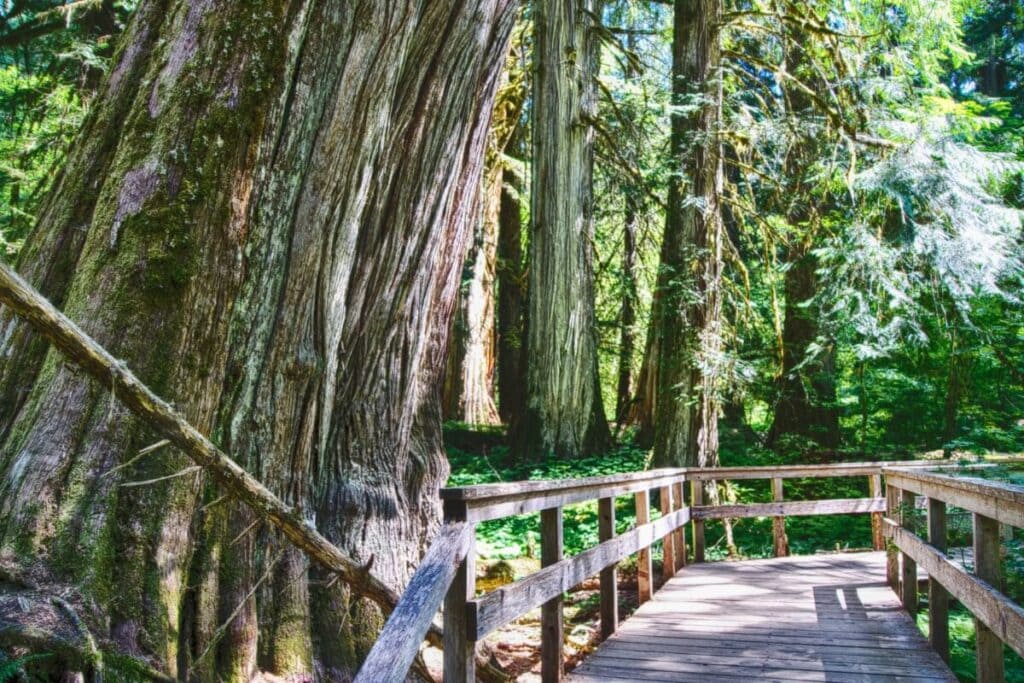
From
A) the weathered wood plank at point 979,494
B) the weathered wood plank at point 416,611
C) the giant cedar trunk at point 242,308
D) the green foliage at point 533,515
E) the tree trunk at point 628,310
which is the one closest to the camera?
the weathered wood plank at point 416,611

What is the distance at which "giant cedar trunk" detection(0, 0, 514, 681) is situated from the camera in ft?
12.2

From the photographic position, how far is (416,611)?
2750 mm

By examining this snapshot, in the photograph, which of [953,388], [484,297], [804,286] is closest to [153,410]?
[953,388]

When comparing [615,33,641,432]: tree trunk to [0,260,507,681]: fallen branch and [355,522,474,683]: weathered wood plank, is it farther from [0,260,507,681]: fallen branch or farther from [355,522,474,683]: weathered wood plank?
[355,522,474,683]: weathered wood plank

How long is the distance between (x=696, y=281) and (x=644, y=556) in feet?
14.2

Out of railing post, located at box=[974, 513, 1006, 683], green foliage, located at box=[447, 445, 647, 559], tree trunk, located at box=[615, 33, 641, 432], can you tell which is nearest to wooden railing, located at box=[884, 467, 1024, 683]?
railing post, located at box=[974, 513, 1006, 683]

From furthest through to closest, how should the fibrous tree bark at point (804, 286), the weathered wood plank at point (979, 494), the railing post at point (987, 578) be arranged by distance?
the fibrous tree bark at point (804, 286), the railing post at point (987, 578), the weathered wood plank at point (979, 494)

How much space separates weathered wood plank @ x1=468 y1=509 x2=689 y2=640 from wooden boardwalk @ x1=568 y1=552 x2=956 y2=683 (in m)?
0.50

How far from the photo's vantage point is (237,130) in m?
4.13

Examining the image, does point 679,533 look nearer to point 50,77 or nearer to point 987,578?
point 987,578

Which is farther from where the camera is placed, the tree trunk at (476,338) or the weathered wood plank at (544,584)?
the tree trunk at (476,338)

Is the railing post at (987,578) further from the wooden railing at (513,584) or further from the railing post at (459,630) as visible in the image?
the railing post at (459,630)

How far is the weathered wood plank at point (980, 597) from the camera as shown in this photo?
11.0 feet

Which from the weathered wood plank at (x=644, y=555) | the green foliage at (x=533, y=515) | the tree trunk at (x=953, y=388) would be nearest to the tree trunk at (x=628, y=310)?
the green foliage at (x=533, y=515)
